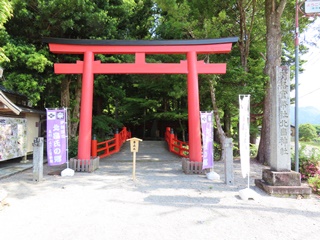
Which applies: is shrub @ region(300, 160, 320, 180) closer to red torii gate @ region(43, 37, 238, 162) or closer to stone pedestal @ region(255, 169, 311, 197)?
stone pedestal @ region(255, 169, 311, 197)

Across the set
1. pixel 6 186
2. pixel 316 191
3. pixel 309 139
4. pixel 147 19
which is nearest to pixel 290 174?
pixel 316 191

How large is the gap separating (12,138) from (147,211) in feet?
26.9

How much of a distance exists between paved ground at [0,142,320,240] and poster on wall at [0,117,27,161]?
2.81 meters

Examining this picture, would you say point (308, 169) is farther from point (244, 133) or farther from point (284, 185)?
point (244, 133)

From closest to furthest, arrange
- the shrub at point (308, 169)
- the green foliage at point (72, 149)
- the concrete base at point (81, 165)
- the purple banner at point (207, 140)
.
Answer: the shrub at point (308, 169), the purple banner at point (207, 140), the concrete base at point (81, 165), the green foliage at point (72, 149)

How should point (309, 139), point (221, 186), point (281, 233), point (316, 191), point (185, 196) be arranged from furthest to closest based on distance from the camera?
point (309, 139) → point (221, 186) → point (316, 191) → point (185, 196) → point (281, 233)

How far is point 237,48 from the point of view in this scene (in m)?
13.7

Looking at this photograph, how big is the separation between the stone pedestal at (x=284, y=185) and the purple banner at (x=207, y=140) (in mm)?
2060

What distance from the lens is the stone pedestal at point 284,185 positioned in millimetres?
5754

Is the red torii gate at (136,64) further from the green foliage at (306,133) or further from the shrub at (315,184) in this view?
the green foliage at (306,133)

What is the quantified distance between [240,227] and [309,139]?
1355 inches

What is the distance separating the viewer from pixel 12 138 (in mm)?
10227

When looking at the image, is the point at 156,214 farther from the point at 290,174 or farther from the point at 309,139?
the point at 309,139

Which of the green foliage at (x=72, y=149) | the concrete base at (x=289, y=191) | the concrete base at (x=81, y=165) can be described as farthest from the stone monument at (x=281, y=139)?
the green foliage at (x=72, y=149)
